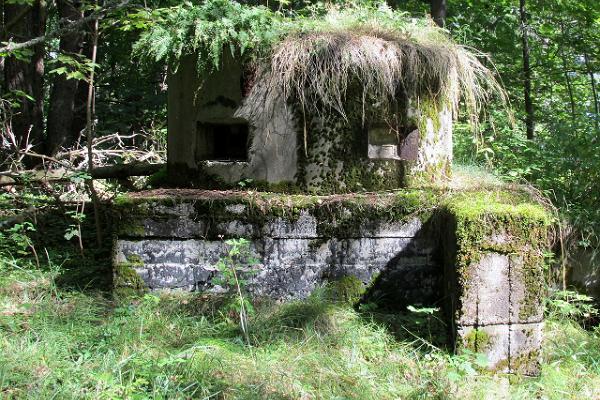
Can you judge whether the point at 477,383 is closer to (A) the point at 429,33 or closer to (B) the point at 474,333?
(B) the point at 474,333

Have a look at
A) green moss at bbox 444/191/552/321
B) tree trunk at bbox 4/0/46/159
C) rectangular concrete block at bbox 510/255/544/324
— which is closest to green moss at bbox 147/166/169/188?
green moss at bbox 444/191/552/321

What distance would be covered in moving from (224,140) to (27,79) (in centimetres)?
494

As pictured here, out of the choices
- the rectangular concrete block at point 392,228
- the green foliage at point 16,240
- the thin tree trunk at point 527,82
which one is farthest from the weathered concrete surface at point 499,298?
the thin tree trunk at point 527,82

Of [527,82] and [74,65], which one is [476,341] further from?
[527,82]

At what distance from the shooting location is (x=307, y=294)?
4344mm

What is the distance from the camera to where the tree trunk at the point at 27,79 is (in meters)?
8.04

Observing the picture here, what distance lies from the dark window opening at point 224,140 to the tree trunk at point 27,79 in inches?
158

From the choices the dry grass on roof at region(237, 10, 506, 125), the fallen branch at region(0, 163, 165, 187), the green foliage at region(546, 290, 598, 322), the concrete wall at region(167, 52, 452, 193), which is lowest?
the green foliage at region(546, 290, 598, 322)

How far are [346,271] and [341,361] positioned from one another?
0.96m

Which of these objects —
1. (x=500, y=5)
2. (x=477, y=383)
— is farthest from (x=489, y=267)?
(x=500, y=5)

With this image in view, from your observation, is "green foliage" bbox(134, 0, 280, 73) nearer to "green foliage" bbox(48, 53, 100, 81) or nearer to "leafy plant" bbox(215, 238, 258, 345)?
"green foliage" bbox(48, 53, 100, 81)

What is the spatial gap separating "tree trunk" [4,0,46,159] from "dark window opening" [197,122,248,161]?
4016mm

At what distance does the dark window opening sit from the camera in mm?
4918

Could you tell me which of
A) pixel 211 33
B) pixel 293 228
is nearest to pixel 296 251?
pixel 293 228
